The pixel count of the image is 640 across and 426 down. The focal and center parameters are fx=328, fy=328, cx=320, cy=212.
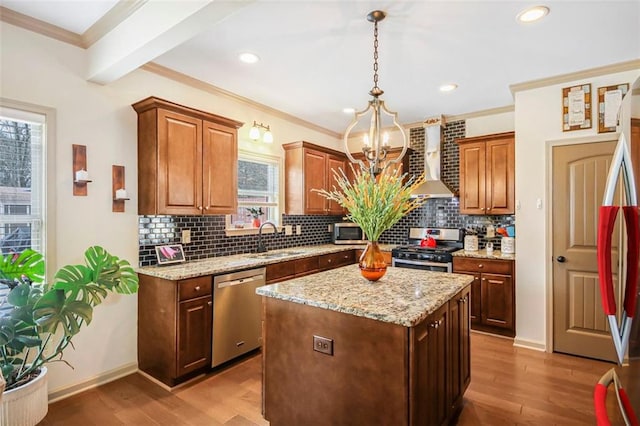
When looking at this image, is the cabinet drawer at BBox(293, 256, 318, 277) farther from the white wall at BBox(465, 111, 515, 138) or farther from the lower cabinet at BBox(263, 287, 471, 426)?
the white wall at BBox(465, 111, 515, 138)

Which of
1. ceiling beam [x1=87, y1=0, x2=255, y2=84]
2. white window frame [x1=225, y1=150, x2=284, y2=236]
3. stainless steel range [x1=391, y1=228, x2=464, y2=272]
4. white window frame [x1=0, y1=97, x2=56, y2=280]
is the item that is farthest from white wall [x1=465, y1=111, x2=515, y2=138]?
white window frame [x1=0, y1=97, x2=56, y2=280]

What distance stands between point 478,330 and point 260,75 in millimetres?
3813

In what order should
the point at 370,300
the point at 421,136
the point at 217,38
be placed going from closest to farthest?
the point at 370,300, the point at 217,38, the point at 421,136

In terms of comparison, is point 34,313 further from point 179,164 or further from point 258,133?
point 258,133

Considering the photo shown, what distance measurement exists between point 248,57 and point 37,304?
2.39 metres

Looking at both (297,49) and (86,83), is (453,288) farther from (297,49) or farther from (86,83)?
(86,83)

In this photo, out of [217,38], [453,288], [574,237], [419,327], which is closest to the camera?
[419,327]

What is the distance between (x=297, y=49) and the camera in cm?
279

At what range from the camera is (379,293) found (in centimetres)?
198

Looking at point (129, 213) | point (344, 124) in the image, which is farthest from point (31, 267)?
point (344, 124)

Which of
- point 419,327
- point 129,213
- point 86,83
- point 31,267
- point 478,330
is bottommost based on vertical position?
point 478,330

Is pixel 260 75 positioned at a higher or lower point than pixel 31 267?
higher

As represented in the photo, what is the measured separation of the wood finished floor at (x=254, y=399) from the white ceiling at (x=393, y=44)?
2.61 m

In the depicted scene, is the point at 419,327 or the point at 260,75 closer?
the point at 419,327
